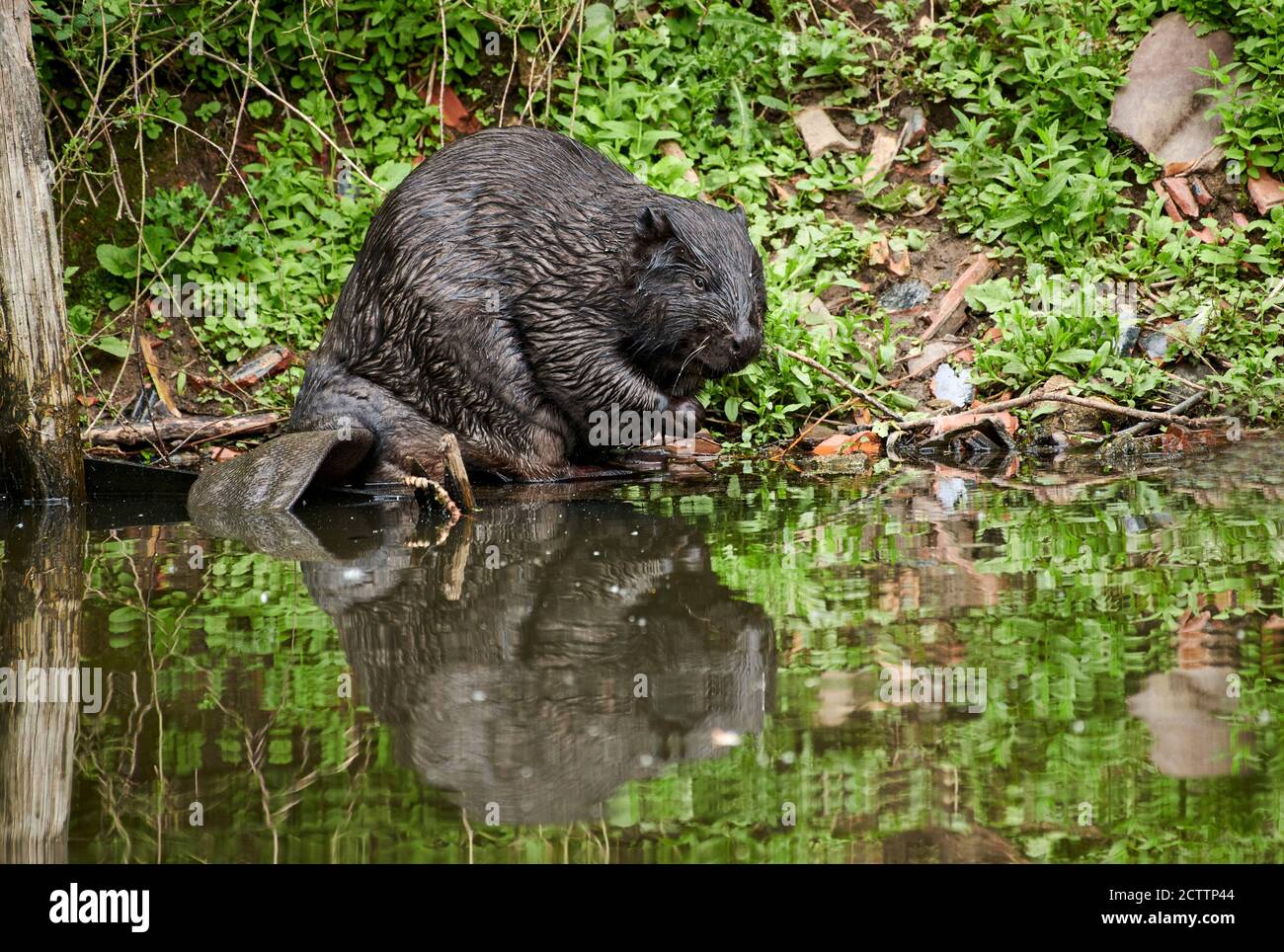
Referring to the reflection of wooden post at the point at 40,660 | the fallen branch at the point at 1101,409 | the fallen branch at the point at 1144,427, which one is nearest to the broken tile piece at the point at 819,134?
the fallen branch at the point at 1101,409

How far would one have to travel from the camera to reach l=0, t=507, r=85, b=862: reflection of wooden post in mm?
2242

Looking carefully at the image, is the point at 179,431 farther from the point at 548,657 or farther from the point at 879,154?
the point at 879,154

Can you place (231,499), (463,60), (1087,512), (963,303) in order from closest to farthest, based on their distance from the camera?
Result: (1087,512)
(231,499)
(963,303)
(463,60)

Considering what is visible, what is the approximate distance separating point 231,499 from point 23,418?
96 centimetres

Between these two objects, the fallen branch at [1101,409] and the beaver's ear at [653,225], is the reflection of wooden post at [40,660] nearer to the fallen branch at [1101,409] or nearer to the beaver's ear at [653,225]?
the beaver's ear at [653,225]

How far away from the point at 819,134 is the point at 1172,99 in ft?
6.01

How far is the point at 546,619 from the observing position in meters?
3.38

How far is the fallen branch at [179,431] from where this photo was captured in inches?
243

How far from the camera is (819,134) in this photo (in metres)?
7.55

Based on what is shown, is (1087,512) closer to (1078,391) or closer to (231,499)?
(1078,391)

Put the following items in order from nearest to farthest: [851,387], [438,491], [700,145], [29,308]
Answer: [438,491] < [29,308] < [851,387] < [700,145]

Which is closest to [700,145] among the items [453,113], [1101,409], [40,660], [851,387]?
[453,113]

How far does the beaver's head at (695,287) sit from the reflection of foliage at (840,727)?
55.9 inches

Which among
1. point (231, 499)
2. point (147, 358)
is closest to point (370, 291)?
point (231, 499)
